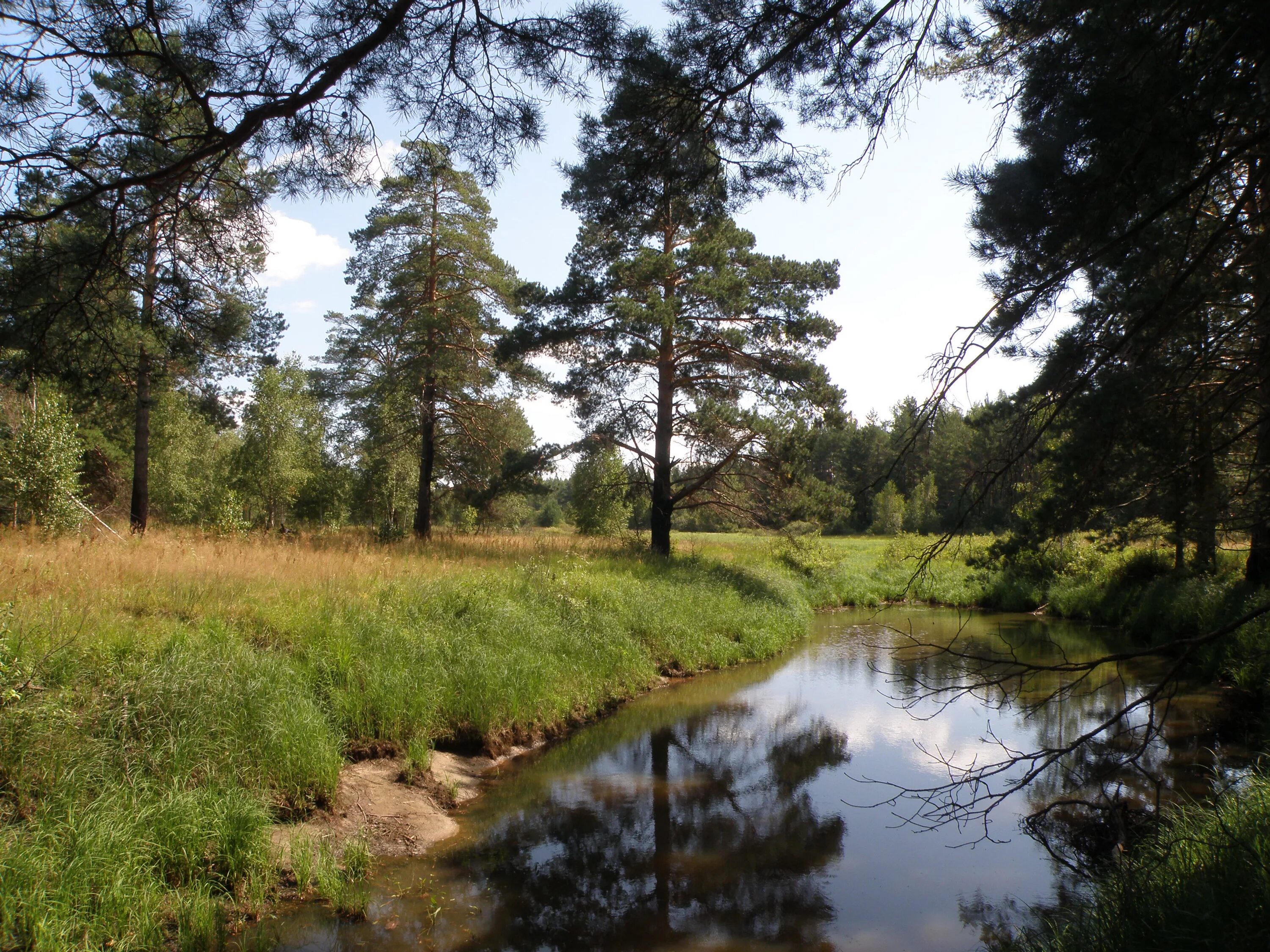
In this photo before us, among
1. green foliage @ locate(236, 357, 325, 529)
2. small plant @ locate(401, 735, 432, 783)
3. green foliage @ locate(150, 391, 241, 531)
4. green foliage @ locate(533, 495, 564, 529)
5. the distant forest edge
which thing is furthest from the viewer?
green foliage @ locate(533, 495, 564, 529)

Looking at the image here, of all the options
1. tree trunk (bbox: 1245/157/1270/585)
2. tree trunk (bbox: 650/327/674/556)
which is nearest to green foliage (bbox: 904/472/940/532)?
tree trunk (bbox: 650/327/674/556)

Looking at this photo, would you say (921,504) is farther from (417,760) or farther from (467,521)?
(417,760)

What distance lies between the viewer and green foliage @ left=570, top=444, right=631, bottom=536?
61.9 feet

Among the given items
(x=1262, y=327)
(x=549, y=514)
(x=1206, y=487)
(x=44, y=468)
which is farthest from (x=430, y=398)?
(x=549, y=514)

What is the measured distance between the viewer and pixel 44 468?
13.5 metres

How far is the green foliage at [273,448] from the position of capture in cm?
2775

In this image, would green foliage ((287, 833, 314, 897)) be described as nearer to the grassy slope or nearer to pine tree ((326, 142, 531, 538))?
the grassy slope

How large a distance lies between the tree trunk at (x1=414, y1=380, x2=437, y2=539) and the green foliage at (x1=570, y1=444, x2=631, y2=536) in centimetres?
390

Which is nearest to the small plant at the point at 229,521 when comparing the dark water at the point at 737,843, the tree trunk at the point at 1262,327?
the dark water at the point at 737,843

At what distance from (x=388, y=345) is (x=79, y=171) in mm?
19163

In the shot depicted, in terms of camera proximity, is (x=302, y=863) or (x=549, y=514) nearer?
(x=302, y=863)

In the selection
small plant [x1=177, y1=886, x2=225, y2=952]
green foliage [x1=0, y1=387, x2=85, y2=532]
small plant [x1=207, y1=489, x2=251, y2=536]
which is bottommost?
small plant [x1=177, y1=886, x2=225, y2=952]

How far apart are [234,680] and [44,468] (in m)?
9.69

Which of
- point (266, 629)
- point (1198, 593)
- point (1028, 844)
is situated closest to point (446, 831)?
point (266, 629)
